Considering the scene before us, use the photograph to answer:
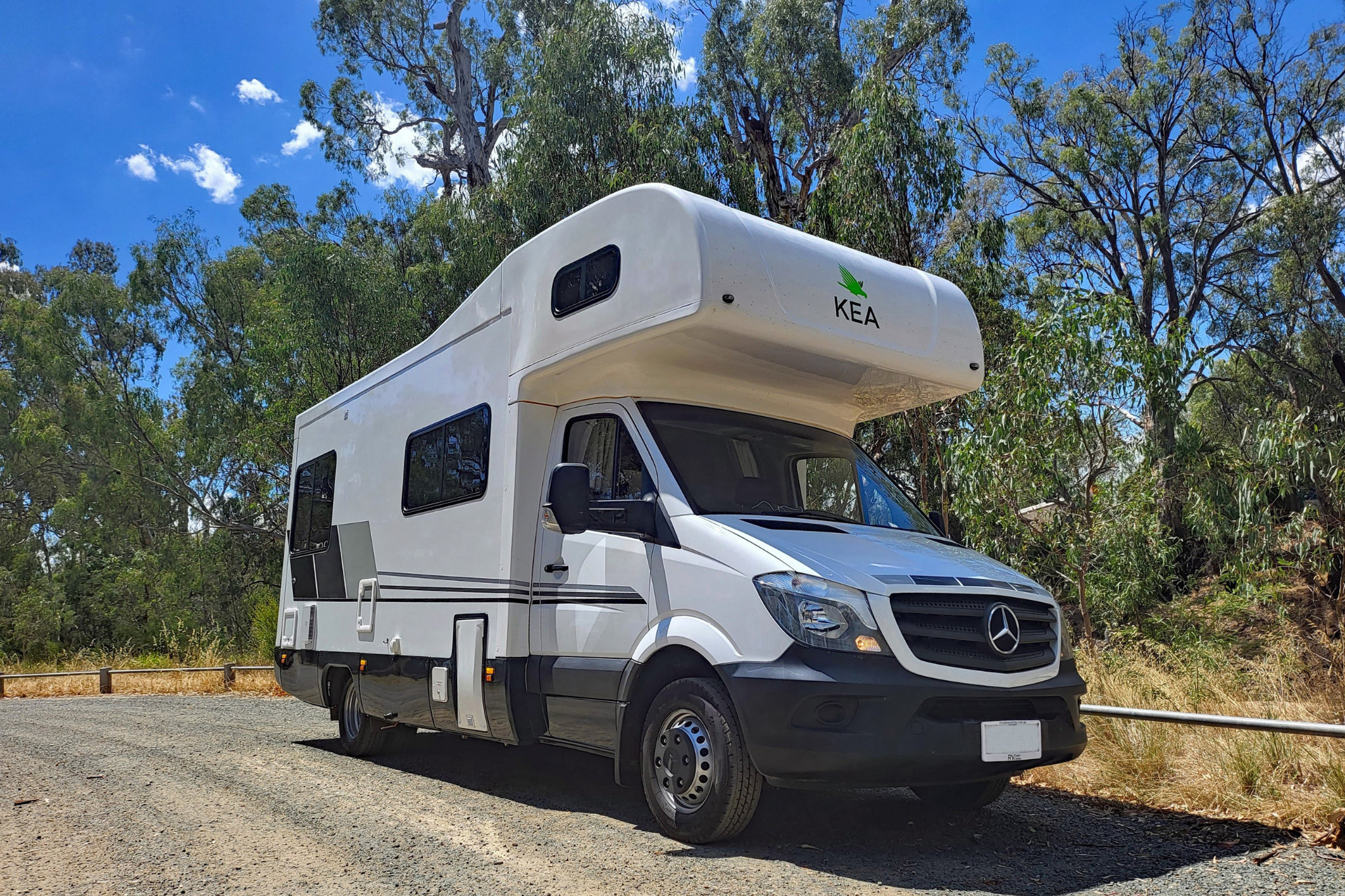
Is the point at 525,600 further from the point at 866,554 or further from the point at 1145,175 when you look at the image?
the point at 1145,175

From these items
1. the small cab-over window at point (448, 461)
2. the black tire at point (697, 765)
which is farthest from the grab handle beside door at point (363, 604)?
the black tire at point (697, 765)

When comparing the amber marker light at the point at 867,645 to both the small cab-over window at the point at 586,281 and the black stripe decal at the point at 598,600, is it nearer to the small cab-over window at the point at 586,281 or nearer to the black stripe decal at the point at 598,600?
the black stripe decal at the point at 598,600

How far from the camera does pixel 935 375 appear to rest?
21.4ft

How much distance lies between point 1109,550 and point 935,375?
249 inches

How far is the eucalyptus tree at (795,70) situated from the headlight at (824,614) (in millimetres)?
15782

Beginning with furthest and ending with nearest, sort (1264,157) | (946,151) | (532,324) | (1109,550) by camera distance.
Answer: (1264,157) < (946,151) < (1109,550) < (532,324)

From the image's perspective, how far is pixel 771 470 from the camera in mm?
6168

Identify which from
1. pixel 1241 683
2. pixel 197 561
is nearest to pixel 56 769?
pixel 1241 683

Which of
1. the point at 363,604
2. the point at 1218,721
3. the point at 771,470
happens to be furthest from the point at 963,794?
the point at 363,604

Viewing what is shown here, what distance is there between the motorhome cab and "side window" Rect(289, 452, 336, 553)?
4.65 ft

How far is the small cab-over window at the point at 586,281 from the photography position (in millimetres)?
5938

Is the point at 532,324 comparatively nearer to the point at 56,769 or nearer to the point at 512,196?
the point at 56,769

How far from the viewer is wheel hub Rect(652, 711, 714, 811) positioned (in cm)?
496

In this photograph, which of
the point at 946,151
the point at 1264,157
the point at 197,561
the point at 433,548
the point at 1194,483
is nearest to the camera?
the point at 433,548
